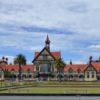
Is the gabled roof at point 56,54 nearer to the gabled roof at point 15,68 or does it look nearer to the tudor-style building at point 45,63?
the tudor-style building at point 45,63

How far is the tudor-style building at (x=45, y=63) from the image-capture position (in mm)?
156375

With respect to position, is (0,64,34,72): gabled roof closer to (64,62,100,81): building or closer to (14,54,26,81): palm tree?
(14,54,26,81): palm tree

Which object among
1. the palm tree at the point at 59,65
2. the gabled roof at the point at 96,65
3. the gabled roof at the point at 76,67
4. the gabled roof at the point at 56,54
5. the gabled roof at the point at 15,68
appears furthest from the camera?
the gabled roof at the point at 15,68

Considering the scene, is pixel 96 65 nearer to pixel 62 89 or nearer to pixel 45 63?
pixel 45 63

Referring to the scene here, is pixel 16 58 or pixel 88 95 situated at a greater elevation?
pixel 16 58

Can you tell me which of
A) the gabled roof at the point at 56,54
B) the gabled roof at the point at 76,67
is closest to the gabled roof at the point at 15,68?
the gabled roof at the point at 56,54

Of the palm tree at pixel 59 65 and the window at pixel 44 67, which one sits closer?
the palm tree at pixel 59 65

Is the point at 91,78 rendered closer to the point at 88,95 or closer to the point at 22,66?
the point at 22,66

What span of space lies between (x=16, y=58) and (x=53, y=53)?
72.2ft

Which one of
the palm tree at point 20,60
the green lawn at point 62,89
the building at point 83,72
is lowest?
the green lawn at point 62,89

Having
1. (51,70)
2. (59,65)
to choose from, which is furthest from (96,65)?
(51,70)

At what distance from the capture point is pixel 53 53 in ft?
526

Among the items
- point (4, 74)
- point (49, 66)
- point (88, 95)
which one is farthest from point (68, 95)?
point (4, 74)

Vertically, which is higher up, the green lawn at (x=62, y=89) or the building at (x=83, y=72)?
the building at (x=83, y=72)
